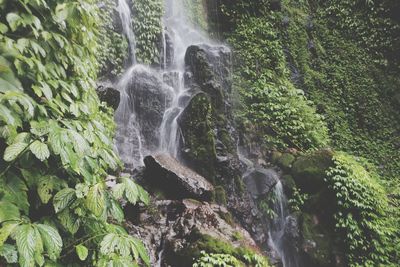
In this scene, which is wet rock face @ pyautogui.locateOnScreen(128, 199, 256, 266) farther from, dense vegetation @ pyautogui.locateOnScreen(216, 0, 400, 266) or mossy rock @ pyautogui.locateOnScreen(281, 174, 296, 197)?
dense vegetation @ pyautogui.locateOnScreen(216, 0, 400, 266)

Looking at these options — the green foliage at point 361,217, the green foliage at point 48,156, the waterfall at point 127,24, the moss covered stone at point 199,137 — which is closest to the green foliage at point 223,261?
the green foliage at point 48,156

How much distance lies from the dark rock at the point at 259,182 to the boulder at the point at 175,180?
175cm

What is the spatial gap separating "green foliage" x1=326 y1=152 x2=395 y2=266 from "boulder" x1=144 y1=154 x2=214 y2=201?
9.26 feet

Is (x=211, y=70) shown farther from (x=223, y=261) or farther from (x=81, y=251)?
(x=81, y=251)

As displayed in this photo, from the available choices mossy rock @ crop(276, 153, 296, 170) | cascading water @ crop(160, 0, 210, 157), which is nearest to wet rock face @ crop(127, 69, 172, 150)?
cascading water @ crop(160, 0, 210, 157)

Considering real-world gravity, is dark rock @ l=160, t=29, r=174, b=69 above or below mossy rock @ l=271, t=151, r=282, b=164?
above

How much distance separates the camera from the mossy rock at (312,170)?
7.04 meters

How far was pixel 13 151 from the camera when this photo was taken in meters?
1.70

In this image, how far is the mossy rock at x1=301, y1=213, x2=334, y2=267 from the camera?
6233 mm

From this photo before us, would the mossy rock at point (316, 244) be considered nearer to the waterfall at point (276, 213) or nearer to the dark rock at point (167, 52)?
the waterfall at point (276, 213)

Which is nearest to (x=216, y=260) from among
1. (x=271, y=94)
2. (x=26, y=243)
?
(x=26, y=243)

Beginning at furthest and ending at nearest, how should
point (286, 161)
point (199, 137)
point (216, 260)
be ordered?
point (286, 161) < point (199, 137) < point (216, 260)

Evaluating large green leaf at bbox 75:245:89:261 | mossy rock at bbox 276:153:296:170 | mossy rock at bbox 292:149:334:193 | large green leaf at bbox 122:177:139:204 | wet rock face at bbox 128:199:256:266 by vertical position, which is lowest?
mossy rock at bbox 276:153:296:170

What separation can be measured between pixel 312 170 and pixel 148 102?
4139 millimetres
